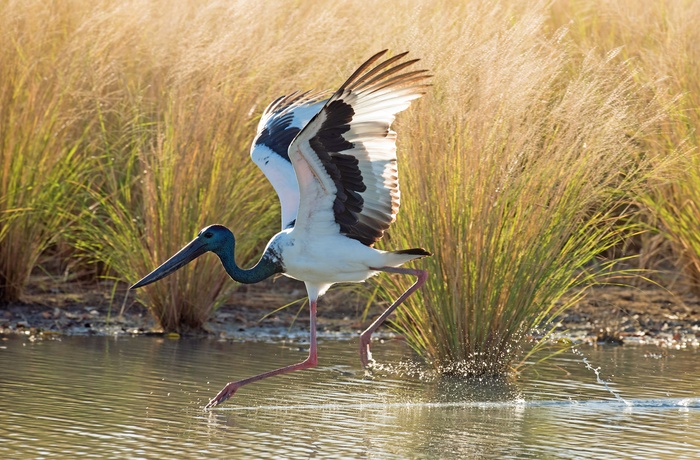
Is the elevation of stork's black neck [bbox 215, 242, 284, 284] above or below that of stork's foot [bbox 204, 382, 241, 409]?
above

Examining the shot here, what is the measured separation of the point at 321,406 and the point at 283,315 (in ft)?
10.9

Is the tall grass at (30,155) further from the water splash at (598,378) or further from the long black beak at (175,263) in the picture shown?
the water splash at (598,378)

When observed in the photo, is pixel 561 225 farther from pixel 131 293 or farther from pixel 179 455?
pixel 131 293

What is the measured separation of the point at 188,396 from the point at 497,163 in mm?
2164

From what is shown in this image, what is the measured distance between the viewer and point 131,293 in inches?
388

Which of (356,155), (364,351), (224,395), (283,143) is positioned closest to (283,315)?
(283,143)

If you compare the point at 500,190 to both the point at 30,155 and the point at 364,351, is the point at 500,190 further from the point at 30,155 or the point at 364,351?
the point at 30,155

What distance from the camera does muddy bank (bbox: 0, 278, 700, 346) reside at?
9094 mm

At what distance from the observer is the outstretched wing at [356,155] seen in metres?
6.18

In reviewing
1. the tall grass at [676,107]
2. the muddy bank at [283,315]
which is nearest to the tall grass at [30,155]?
the muddy bank at [283,315]

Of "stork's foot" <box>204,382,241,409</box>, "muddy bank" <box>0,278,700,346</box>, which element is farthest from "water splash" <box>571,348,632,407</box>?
"stork's foot" <box>204,382,241,409</box>

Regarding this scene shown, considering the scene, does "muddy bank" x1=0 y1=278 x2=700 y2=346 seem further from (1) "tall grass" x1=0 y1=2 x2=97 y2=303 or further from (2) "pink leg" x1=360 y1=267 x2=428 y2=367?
(2) "pink leg" x1=360 y1=267 x2=428 y2=367

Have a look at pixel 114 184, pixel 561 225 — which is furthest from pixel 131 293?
pixel 561 225

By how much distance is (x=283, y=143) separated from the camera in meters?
7.76
